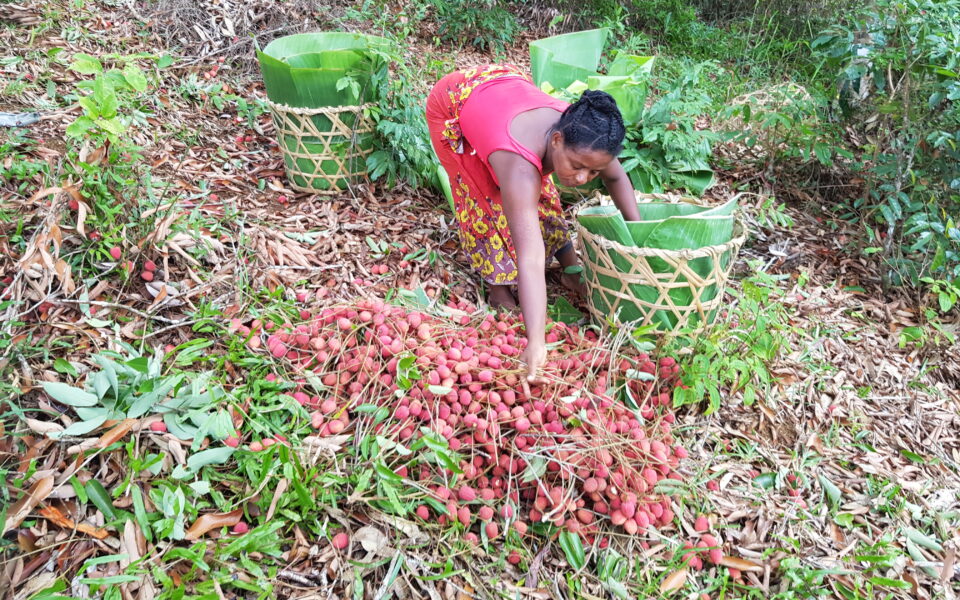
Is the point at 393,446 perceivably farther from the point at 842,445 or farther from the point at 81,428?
the point at 842,445

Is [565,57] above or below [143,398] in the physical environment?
above

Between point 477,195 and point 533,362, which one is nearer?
point 533,362

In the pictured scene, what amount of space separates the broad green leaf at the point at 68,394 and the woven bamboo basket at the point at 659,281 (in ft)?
5.19

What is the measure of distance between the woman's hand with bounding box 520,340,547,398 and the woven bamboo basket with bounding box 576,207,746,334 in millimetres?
→ 454

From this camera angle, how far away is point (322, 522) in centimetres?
157

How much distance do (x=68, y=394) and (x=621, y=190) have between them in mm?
1861

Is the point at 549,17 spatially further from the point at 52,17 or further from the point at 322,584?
the point at 322,584

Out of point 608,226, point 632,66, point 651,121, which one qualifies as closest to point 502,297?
point 608,226

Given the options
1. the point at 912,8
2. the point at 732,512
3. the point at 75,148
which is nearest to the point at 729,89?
the point at 912,8

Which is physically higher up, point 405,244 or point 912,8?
point 912,8

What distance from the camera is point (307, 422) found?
1738 mm

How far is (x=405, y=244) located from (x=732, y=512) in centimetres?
169

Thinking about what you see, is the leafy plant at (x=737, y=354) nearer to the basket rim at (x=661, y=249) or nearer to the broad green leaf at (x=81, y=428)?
the basket rim at (x=661, y=249)

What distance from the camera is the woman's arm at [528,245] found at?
173cm
